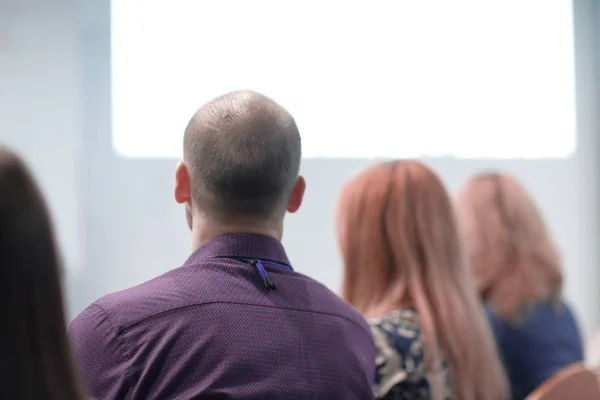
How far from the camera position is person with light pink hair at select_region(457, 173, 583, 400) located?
2.18 metres

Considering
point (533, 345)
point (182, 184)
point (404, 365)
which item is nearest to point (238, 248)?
point (182, 184)

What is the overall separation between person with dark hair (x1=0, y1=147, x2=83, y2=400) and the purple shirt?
1.15 feet

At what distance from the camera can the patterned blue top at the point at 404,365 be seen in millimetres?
1550

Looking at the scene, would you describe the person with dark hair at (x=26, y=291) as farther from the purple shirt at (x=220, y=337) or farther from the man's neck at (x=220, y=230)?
the man's neck at (x=220, y=230)

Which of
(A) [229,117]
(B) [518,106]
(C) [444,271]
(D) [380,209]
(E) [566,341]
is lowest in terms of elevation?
(E) [566,341]

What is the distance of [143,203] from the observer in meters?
2.97

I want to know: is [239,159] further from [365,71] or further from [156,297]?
[365,71]

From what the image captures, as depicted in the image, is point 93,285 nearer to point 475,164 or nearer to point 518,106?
point 475,164

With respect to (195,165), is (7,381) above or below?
below

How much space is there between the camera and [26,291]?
0.61 m

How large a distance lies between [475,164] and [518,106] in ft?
1.14

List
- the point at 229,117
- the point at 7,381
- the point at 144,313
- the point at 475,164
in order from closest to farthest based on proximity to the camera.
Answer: the point at 7,381 → the point at 144,313 → the point at 229,117 → the point at 475,164

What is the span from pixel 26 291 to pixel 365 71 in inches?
107

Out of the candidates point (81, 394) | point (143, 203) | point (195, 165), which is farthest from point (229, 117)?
point (143, 203)
